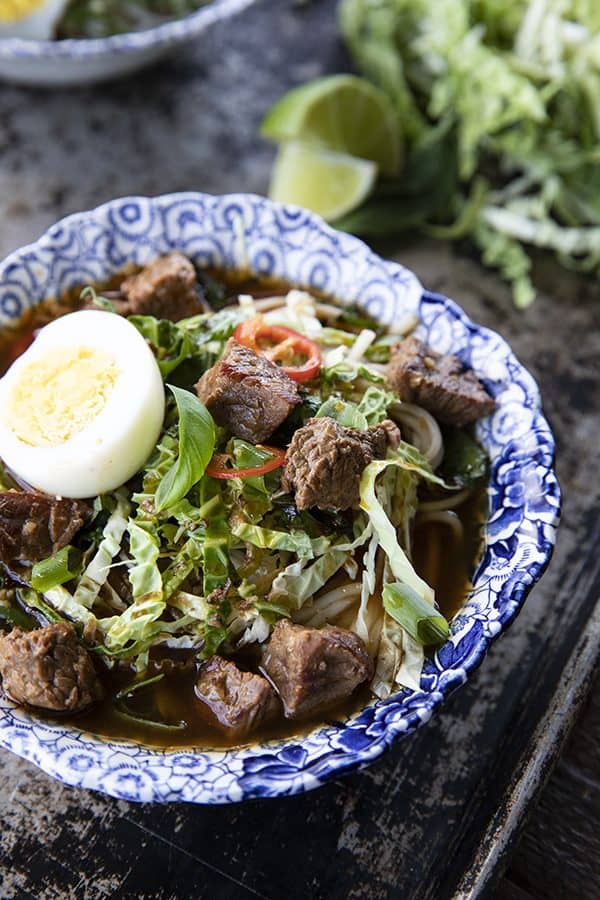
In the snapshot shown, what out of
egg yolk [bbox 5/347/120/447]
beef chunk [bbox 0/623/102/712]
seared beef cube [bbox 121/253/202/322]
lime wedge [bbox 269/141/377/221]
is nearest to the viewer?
beef chunk [bbox 0/623/102/712]

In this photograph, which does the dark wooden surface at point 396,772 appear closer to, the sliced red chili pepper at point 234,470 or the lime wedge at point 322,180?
the lime wedge at point 322,180

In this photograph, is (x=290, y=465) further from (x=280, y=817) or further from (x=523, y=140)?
(x=523, y=140)

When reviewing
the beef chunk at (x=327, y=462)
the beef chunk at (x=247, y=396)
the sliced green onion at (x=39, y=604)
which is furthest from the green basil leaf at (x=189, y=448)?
the sliced green onion at (x=39, y=604)

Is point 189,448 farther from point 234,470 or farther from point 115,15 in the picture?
point 115,15

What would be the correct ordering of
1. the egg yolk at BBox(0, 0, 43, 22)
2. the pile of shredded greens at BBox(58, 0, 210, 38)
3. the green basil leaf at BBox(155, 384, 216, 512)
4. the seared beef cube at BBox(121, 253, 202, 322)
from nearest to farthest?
the green basil leaf at BBox(155, 384, 216, 512) → the seared beef cube at BBox(121, 253, 202, 322) → the egg yolk at BBox(0, 0, 43, 22) → the pile of shredded greens at BBox(58, 0, 210, 38)

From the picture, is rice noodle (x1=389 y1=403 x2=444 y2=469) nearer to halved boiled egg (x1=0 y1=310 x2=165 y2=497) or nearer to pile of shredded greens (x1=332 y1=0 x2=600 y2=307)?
halved boiled egg (x1=0 y1=310 x2=165 y2=497)

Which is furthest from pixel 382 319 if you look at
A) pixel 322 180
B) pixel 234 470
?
pixel 322 180

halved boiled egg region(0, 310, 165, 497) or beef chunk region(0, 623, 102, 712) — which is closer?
beef chunk region(0, 623, 102, 712)

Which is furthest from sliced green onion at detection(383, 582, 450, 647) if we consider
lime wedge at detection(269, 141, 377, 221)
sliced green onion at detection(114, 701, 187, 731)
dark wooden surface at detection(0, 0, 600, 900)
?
lime wedge at detection(269, 141, 377, 221)
